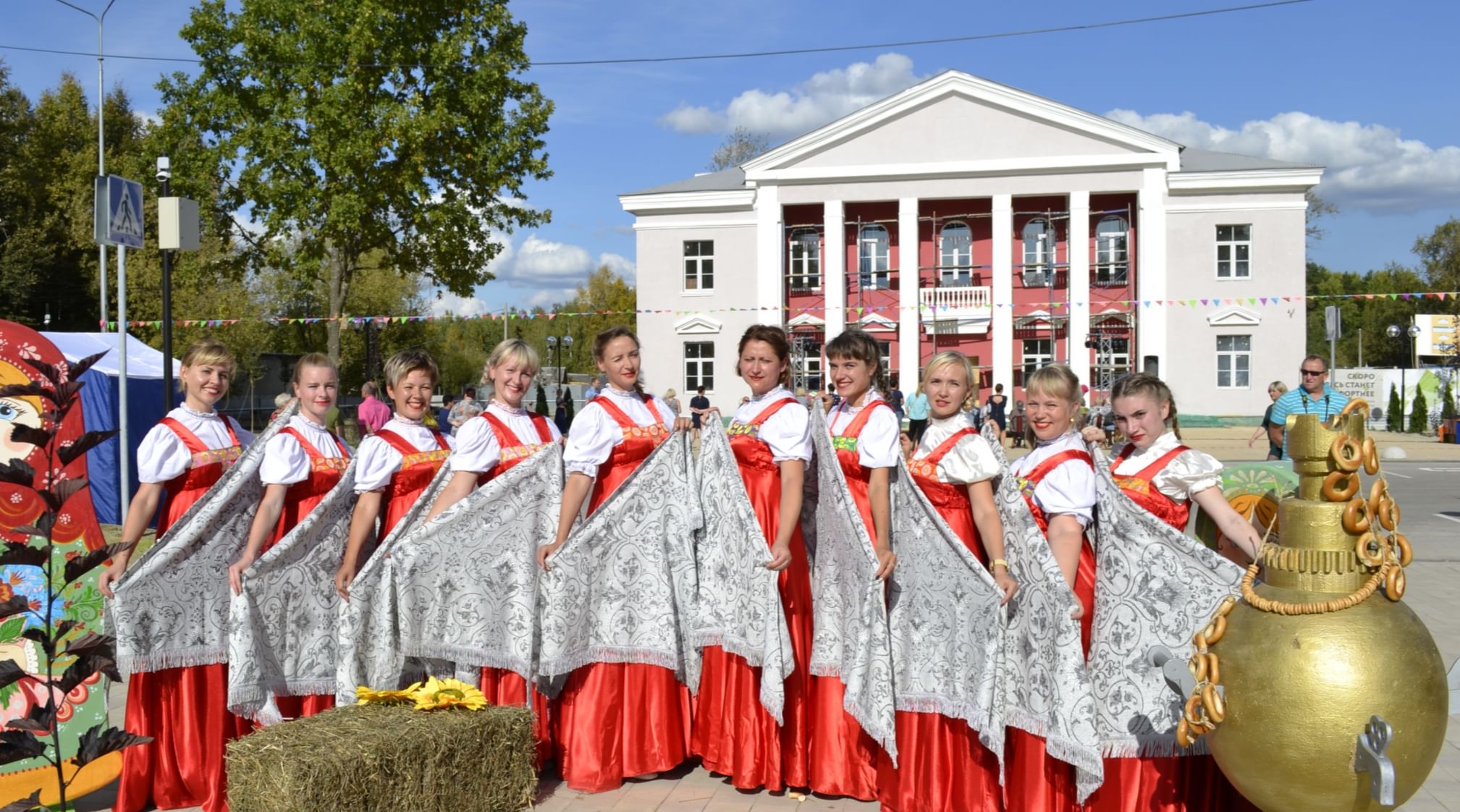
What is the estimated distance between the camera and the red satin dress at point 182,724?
4.54 metres

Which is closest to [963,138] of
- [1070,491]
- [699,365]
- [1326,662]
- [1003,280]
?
[1003,280]

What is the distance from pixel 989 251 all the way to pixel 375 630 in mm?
36187

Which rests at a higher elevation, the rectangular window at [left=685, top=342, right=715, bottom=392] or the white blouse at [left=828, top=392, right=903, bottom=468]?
the rectangular window at [left=685, top=342, right=715, bottom=392]

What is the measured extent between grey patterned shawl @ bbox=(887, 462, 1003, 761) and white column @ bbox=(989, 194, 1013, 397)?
111 ft

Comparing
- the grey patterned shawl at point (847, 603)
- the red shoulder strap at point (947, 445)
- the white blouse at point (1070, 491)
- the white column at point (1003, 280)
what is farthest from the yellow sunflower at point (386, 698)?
the white column at point (1003, 280)

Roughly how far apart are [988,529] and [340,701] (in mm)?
2729

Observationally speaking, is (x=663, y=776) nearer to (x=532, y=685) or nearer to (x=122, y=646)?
(x=532, y=685)

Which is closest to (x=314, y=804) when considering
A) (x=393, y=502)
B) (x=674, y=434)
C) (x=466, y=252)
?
(x=393, y=502)

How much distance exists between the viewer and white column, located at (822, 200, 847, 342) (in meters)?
38.3

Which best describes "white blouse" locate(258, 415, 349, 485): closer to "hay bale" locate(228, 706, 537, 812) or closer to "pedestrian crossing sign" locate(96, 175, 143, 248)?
"hay bale" locate(228, 706, 537, 812)

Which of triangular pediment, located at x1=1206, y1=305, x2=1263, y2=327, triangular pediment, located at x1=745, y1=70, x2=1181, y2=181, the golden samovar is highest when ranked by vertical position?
triangular pediment, located at x1=745, y1=70, x2=1181, y2=181

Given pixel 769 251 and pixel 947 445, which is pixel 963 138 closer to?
pixel 769 251

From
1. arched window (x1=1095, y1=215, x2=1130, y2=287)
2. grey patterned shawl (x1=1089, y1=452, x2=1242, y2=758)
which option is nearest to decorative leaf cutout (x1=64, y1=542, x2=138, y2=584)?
grey patterned shawl (x1=1089, y1=452, x2=1242, y2=758)

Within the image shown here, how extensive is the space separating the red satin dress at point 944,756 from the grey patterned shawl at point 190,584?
8.89 ft
